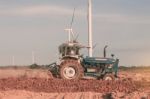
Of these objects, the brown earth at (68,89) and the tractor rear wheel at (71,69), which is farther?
the tractor rear wheel at (71,69)

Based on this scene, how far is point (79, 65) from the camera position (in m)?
33.3

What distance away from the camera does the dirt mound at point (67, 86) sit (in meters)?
28.4

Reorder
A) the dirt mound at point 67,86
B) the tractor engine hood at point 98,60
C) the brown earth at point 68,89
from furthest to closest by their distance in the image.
Answer: the tractor engine hood at point 98,60, the dirt mound at point 67,86, the brown earth at point 68,89

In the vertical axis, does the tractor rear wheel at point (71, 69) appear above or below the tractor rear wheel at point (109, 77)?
above

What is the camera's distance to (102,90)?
92.0 feet

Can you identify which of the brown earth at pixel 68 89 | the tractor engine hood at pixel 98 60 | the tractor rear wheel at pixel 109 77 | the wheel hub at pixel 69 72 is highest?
the tractor engine hood at pixel 98 60

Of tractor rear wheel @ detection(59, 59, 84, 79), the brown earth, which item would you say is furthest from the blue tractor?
the brown earth

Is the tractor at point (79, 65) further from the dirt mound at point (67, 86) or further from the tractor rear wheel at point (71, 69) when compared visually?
the dirt mound at point (67, 86)

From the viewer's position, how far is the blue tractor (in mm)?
33281

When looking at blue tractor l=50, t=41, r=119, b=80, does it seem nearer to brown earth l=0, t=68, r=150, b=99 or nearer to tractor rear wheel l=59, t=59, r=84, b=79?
tractor rear wheel l=59, t=59, r=84, b=79

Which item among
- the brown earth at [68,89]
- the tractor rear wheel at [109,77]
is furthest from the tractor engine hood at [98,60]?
the brown earth at [68,89]

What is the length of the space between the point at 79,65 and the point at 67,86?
4121mm

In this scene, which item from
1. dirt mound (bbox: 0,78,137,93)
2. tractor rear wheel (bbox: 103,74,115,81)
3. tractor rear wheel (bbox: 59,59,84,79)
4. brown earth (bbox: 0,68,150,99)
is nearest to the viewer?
brown earth (bbox: 0,68,150,99)

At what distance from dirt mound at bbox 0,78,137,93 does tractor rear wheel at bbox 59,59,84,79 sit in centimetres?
230
